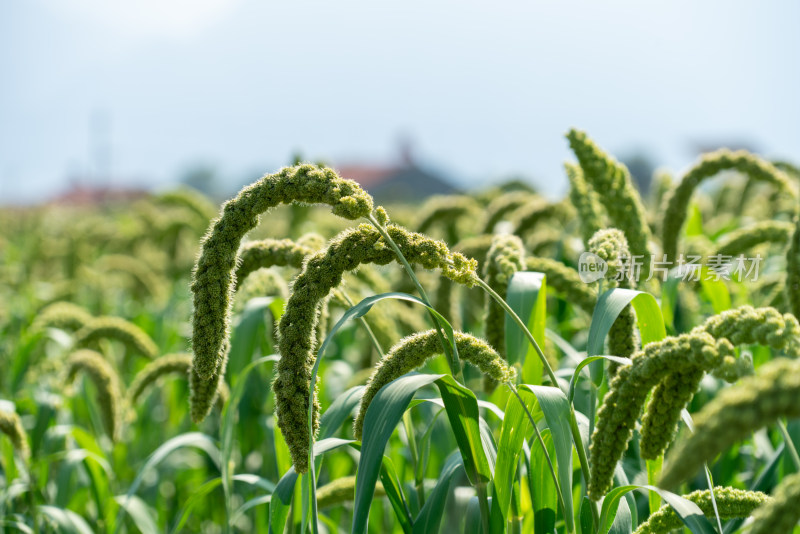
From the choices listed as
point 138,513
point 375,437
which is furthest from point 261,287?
point 375,437

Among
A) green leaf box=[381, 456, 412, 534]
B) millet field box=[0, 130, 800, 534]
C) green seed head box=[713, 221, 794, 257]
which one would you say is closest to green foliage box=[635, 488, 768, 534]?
millet field box=[0, 130, 800, 534]

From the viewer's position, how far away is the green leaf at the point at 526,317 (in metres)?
2.16

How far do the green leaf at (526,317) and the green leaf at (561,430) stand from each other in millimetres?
472

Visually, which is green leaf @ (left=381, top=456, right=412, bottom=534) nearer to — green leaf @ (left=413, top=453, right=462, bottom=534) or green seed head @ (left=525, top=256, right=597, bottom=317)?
green leaf @ (left=413, top=453, right=462, bottom=534)

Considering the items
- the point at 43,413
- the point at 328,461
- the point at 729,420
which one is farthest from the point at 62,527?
the point at 729,420

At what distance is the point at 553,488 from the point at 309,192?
109 centimetres

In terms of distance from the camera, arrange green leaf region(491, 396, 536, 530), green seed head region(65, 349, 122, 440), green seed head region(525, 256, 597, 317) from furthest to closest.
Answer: green seed head region(65, 349, 122, 440)
green seed head region(525, 256, 597, 317)
green leaf region(491, 396, 536, 530)

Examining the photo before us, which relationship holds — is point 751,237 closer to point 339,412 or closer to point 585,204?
point 585,204

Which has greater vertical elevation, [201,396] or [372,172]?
[372,172]

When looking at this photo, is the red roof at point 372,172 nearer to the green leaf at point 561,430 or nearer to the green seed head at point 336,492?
the green seed head at point 336,492

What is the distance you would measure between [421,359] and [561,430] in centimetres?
40

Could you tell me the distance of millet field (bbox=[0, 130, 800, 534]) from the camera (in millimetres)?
1534

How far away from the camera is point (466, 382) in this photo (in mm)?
3361

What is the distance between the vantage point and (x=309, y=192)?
166 cm
